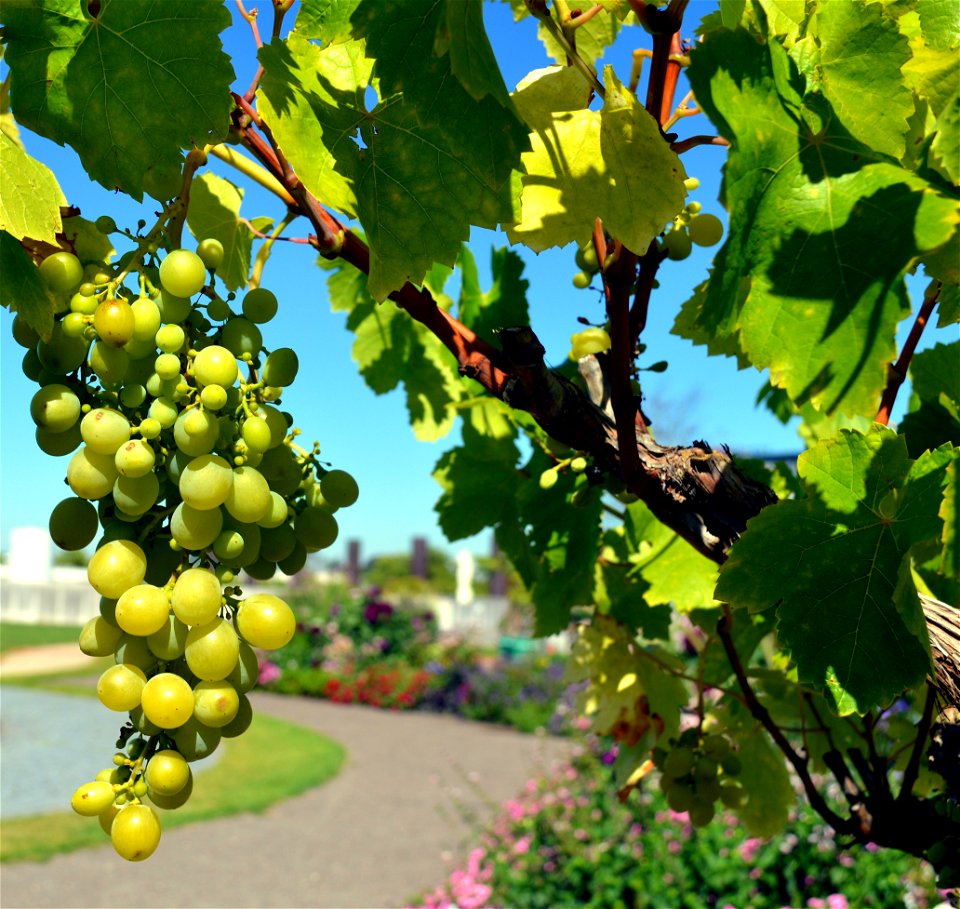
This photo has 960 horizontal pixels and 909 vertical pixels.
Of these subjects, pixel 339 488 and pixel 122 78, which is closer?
pixel 122 78

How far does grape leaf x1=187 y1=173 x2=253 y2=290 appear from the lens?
1077 millimetres

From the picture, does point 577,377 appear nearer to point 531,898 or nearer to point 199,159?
point 199,159

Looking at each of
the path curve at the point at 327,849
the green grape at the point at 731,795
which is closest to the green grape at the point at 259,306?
the green grape at the point at 731,795

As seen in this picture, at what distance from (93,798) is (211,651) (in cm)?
15

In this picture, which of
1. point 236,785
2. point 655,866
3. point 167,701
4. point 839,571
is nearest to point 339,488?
point 167,701

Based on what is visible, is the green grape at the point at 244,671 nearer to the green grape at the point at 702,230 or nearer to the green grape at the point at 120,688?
the green grape at the point at 120,688

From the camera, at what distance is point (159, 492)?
85cm

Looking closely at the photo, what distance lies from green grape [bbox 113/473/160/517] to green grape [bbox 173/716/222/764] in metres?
0.19

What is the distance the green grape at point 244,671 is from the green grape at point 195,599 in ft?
0.18

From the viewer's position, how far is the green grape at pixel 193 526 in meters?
0.82

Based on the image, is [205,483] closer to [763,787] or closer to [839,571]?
[839,571]

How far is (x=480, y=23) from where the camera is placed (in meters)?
0.65

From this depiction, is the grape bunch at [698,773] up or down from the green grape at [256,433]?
down

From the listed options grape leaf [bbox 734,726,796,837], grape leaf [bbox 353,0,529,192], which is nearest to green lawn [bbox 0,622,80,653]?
grape leaf [bbox 734,726,796,837]
